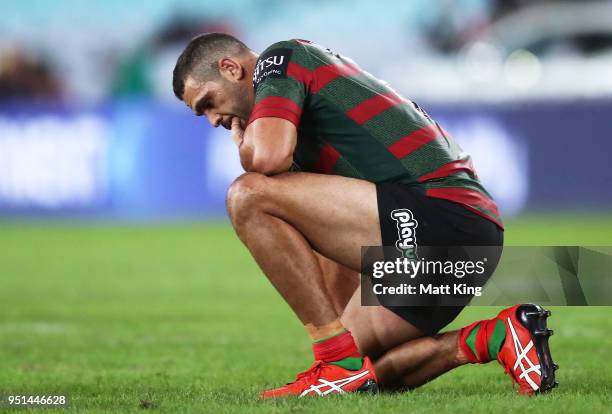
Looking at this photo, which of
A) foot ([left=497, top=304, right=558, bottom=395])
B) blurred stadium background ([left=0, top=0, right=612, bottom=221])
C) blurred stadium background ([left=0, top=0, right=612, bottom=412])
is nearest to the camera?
foot ([left=497, top=304, right=558, bottom=395])

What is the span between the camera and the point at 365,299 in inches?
187

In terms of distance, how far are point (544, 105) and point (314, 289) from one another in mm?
10788

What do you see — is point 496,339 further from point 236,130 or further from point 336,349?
point 236,130

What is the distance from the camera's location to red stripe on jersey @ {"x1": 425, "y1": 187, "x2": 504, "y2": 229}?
Result: 462 centimetres

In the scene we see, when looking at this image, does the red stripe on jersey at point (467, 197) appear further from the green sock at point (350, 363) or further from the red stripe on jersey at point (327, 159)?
the green sock at point (350, 363)

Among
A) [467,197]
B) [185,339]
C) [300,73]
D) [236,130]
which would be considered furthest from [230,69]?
[185,339]

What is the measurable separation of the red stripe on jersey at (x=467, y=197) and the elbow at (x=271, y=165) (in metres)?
0.56

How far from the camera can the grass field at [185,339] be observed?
4.27m

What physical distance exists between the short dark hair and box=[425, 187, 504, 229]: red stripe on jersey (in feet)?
3.30

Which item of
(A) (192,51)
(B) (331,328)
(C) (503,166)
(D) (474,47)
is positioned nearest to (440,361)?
(B) (331,328)

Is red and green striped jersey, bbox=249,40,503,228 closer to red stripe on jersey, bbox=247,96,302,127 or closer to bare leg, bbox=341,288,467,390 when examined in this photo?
red stripe on jersey, bbox=247,96,302,127

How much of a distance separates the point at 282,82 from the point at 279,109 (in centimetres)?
12

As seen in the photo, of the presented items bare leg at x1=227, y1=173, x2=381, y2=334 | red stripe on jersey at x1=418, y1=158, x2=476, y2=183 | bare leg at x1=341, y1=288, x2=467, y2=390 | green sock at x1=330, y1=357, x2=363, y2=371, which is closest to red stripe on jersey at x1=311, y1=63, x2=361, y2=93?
bare leg at x1=227, y1=173, x2=381, y2=334

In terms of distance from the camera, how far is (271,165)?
14.6 feet
